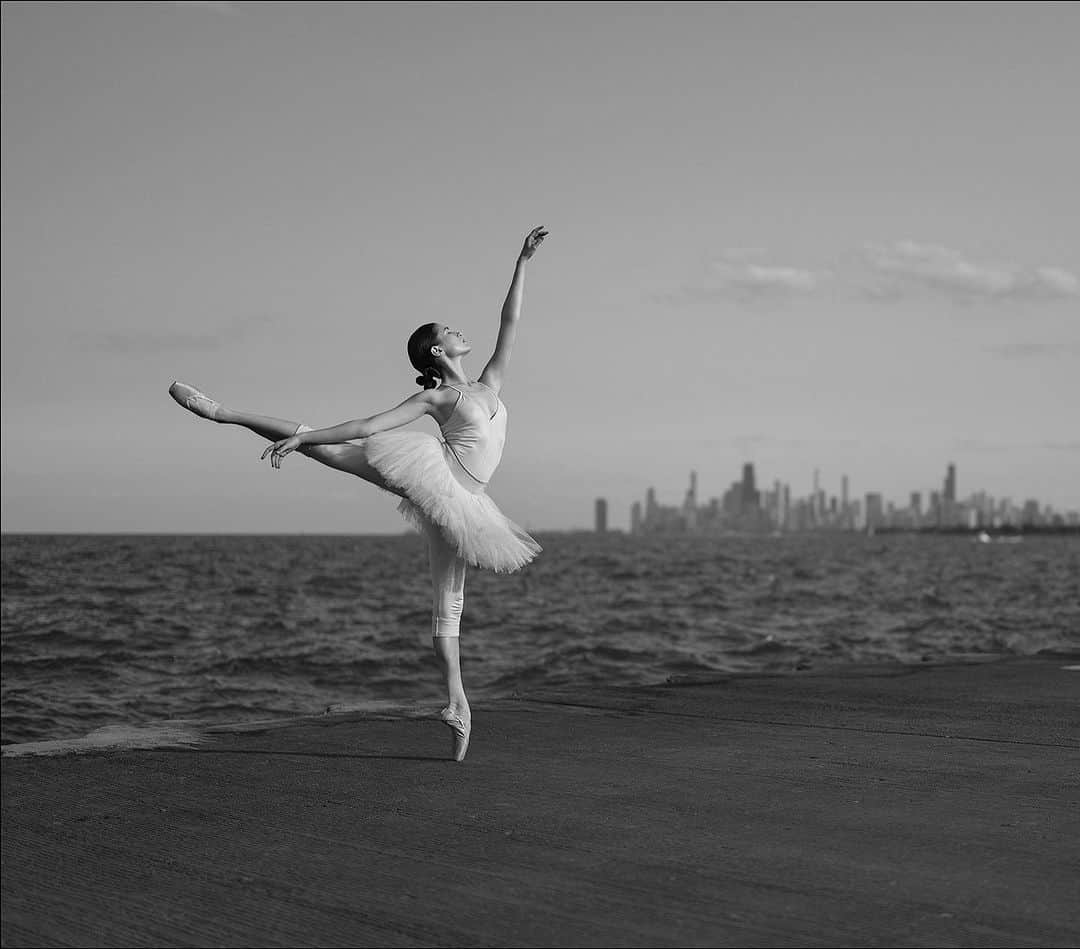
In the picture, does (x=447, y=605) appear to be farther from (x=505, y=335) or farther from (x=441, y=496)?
(x=505, y=335)

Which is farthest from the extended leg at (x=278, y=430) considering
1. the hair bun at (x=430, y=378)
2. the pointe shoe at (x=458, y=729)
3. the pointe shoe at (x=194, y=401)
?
the pointe shoe at (x=458, y=729)

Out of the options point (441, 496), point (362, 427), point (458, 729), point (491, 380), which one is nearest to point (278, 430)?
point (362, 427)

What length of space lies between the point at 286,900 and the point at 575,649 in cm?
2102

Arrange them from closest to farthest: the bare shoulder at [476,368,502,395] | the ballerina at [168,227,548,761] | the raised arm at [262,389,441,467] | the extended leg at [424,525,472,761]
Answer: the raised arm at [262,389,441,467] → the ballerina at [168,227,548,761] → the extended leg at [424,525,472,761] → the bare shoulder at [476,368,502,395]

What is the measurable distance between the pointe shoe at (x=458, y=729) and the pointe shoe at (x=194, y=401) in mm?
1943

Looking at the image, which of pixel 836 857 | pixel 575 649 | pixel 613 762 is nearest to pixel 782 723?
pixel 613 762

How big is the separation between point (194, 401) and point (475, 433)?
1470 mm

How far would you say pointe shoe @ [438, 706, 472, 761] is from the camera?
256 inches

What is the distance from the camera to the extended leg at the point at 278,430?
6355 mm

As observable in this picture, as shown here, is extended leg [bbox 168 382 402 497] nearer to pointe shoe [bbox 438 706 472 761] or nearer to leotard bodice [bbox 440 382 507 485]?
leotard bodice [bbox 440 382 507 485]

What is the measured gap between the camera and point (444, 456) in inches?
267

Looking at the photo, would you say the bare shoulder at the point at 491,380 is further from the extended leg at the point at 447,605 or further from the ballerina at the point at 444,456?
the extended leg at the point at 447,605

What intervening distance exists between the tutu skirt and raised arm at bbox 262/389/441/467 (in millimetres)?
124

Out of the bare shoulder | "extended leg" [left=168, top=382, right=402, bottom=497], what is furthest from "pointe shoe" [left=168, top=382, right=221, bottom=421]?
the bare shoulder
